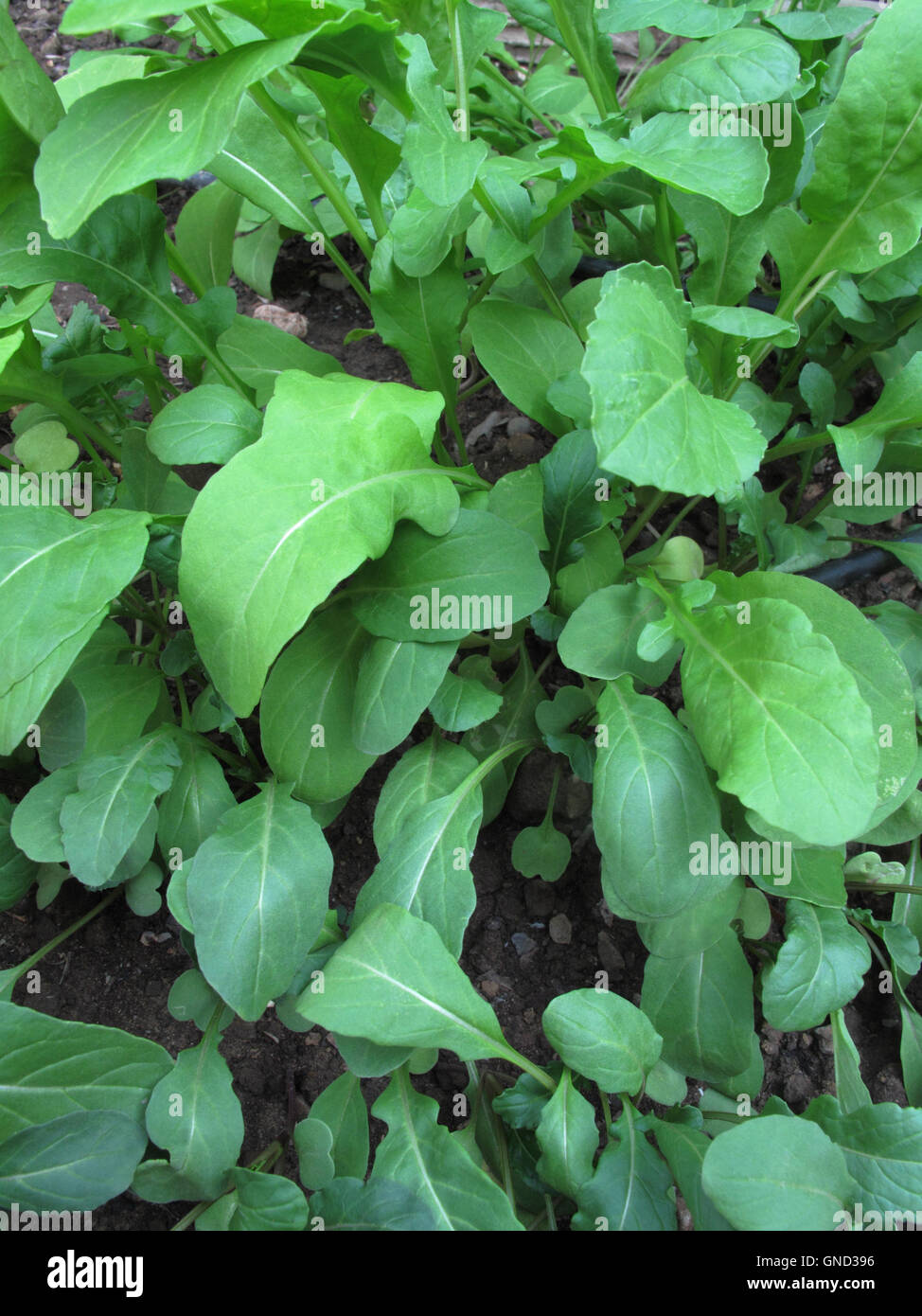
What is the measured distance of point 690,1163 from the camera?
3.31ft

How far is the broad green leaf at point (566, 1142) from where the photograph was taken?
38.2 inches

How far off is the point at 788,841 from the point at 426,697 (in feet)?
1.37

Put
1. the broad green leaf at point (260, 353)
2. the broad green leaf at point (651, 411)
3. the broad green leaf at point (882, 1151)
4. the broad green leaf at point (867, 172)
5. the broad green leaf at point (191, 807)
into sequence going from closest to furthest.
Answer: the broad green leaf at point (651, 411), the broad green leaf at point (882, 1151), the broad green leaf at point (867, 172), the broad green leaf at point (191, 807), the broad green leaf at point (260, 353)

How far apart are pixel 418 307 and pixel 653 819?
73 centimetres

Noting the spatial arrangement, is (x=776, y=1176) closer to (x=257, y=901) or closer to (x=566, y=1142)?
(x=566, y=1142)

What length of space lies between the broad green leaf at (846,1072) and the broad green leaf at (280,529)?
0.84m

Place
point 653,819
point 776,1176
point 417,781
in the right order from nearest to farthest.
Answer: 1. point 776,1176
2. point 653,819
3. point 417,781

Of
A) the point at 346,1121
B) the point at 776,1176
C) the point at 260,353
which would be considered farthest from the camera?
the point at 260,353

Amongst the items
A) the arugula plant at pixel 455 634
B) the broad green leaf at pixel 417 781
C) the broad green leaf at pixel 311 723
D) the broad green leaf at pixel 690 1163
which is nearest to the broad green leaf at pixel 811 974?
the arugula plant at pixel 455 634

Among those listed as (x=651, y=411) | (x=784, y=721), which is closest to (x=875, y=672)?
(x=784, y=721)

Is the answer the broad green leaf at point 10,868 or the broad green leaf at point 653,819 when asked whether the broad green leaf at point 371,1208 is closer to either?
the broad green leaf at point 653,819

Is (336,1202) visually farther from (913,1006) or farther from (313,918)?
(913,1006)

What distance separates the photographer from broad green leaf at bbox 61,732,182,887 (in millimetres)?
1049

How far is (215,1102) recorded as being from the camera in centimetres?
104
